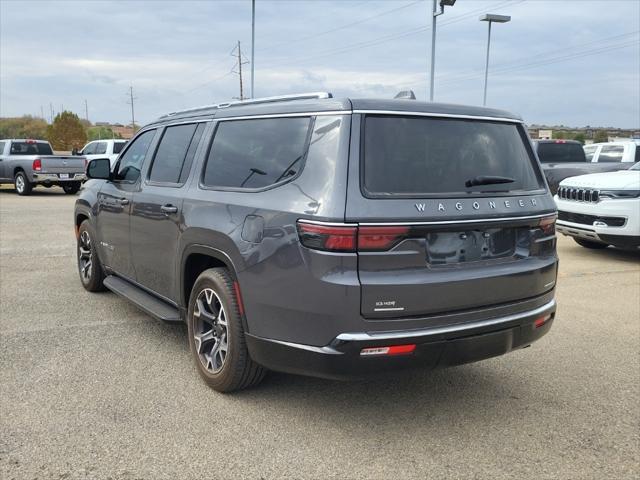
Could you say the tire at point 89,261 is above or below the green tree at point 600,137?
below

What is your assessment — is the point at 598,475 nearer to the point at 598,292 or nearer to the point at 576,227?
the point at 598,292

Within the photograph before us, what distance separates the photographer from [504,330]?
344cm

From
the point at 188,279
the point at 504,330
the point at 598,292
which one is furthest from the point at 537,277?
the point at 598,292

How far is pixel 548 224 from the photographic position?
3748 mm

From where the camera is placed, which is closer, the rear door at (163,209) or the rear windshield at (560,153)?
the rear door at (163,209)

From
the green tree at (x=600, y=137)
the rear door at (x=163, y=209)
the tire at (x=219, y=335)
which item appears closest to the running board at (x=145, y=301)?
the rear door at (x=163, y=209)

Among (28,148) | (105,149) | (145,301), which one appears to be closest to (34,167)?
(28,148)

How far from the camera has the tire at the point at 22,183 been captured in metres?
19.1

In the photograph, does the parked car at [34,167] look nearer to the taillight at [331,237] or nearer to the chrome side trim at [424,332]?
the taillight at [331,237]

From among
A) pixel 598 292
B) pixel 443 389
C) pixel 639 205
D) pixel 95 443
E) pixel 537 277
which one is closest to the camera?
pixel 95 443

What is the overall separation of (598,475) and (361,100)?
2261mm

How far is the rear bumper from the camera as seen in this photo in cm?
306

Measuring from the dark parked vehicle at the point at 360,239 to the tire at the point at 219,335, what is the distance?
12mm

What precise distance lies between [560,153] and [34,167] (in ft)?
50.9
